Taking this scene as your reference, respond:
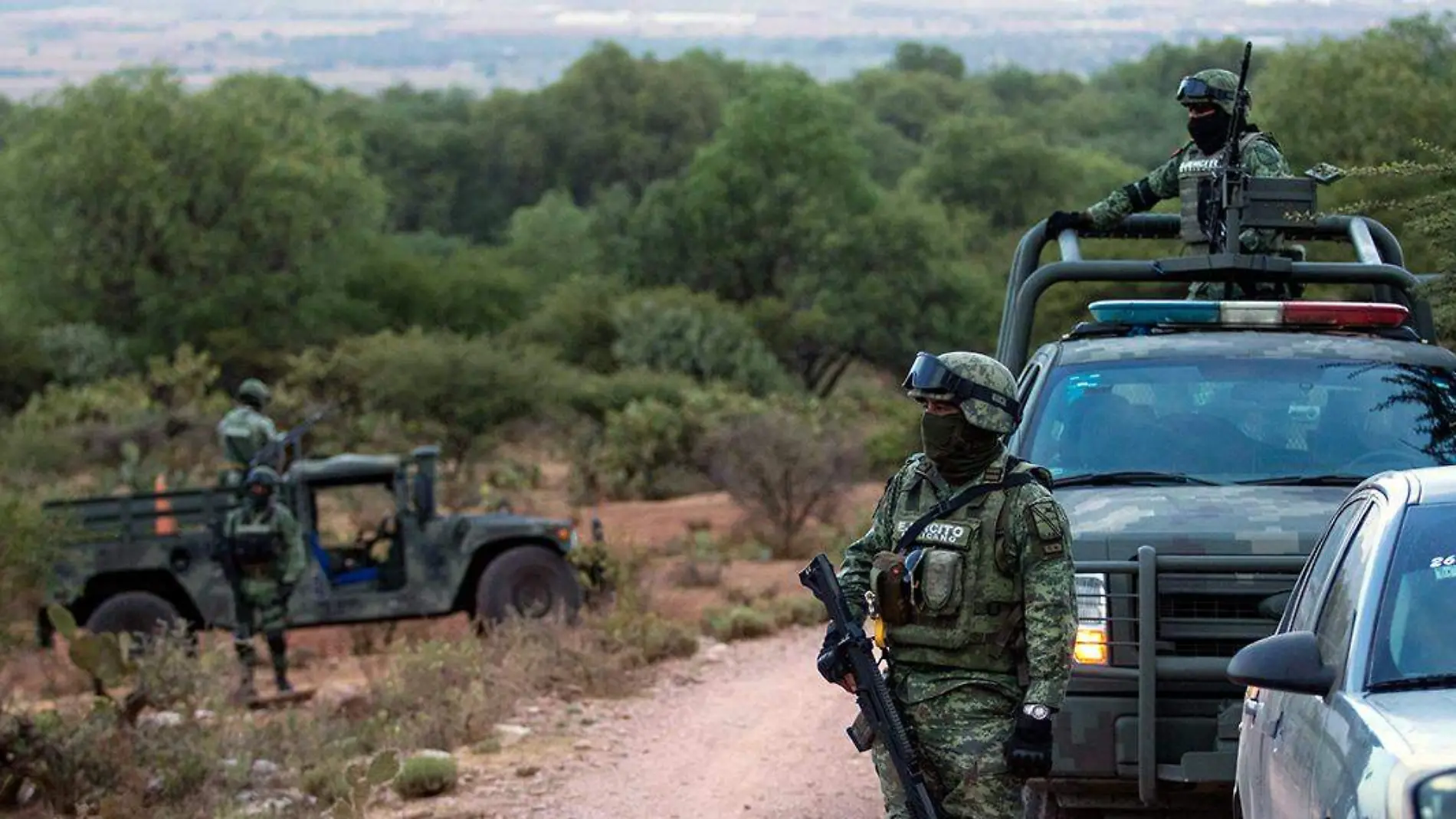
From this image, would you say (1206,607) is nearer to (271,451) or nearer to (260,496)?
(260,496)

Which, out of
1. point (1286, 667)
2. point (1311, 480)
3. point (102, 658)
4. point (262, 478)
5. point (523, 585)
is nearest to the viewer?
point (1286, 667)

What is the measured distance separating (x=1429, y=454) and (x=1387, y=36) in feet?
102

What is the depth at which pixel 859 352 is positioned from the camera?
40.9m

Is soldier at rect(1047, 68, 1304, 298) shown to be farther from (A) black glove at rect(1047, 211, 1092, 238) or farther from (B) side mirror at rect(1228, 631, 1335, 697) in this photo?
(B) side mirror at rect(1228, 631, 1335, 697)

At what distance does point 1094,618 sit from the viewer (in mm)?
6484

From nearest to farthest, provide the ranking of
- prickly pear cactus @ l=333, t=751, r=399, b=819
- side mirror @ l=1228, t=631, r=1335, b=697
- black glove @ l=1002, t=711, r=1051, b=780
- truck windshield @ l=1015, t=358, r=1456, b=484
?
1. side mirror @ l=1228, t=631, r=1335, b=697
2. black glove @ l=1002, t=711, r=1051, b=780
3. truck windshield @ l=1015, t=358, r=1456, b=484
4. prickly pear cactus @ l=333, t=751, r=399, b=819

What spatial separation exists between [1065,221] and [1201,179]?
59cm

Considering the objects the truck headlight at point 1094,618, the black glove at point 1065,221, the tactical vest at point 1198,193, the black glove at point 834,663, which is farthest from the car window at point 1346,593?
the black glove at point 1065,221

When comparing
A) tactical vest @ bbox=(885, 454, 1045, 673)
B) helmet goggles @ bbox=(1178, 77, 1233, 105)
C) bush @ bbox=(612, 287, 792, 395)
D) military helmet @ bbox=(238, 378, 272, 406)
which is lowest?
bush @ bbox=(612, 287, 792, 395)

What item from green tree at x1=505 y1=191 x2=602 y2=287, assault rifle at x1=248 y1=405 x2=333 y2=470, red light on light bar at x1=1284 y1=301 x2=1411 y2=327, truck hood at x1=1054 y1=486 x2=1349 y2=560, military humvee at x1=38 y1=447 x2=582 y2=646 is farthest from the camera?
green tree at x1=505 y1=191 x2=602 y2=287

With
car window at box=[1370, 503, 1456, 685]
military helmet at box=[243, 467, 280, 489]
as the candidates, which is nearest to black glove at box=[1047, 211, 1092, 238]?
car window at box=[1370, 503, 1456, 685]

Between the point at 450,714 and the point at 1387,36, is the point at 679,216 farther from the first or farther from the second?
the point at 450,714

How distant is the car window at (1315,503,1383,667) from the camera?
473cm

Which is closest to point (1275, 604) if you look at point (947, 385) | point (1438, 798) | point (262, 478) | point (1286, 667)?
point (947, 385)
